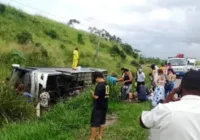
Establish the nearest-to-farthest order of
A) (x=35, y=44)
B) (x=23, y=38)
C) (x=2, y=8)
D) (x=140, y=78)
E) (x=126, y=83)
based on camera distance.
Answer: (x=126, y=83) < (x=140, y=78) < (x=35, y=44) < (x=23, y=38) < (x=2, y=8)

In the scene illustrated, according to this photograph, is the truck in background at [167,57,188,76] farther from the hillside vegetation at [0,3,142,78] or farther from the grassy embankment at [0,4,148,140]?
the grassy embankment at [0,4,148,140]

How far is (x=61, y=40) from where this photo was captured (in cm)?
4269

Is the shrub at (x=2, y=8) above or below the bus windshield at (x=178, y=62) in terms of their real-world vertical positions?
above

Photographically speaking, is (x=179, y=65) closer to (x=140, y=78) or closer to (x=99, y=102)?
(x=140, y=78)

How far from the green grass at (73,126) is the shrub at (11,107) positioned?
0.61 metres

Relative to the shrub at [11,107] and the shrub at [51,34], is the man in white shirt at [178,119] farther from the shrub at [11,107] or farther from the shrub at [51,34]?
Result: the shrub at [51,34]

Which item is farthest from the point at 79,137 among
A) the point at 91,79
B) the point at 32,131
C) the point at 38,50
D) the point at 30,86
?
the point at 38,50

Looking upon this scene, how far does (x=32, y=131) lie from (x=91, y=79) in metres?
9.62

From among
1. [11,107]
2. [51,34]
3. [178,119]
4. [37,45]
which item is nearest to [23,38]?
[37,45]

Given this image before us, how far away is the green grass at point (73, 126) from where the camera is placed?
9.28 metres

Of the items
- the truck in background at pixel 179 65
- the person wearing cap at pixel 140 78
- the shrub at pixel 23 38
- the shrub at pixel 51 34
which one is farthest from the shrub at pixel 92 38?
the person wearing cap at pixel 140 78

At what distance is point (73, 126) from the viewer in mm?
10727

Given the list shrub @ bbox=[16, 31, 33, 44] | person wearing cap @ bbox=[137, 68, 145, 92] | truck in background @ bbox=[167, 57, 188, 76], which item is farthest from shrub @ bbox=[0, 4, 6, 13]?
person wearing cap @ bbox=[137, 68, 145, 92]

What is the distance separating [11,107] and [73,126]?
2.08 meters
